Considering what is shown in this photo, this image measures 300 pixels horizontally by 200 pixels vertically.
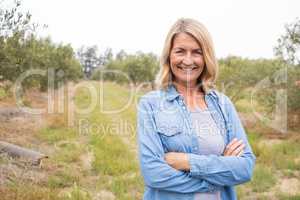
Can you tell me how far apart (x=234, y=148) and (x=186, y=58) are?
589 mm

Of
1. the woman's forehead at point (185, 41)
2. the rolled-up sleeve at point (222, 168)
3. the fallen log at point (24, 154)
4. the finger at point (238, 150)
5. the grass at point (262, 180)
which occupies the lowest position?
the grass at point (262, 180)

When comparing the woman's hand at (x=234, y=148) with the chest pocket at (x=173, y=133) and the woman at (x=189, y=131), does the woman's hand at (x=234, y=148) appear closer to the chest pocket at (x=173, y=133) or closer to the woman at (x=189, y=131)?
the woman at (x=189, y=131)

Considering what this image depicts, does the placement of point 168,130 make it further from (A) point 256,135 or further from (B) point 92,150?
(A) point 256,135

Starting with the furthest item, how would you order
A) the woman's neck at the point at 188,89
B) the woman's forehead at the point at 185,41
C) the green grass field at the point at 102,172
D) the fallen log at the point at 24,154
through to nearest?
1. the fallen log at the point at 24,154
2. the green grass field at the point at 102,172
3. the woman's neck at the point at 188,89
4. the woman's forehead at the point at 185,41

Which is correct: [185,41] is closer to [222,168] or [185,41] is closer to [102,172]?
[222,168]

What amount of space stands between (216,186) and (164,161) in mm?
326

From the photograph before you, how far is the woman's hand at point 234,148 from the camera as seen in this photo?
221cm

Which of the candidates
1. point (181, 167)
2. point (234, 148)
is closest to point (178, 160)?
point (181, 167)

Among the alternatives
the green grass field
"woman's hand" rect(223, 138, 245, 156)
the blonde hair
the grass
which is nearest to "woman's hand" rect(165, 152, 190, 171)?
"woman's hand" rect(223, 138, 245, 156)

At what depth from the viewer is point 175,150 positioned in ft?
6.96

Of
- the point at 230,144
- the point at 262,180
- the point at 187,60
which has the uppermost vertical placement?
the point at 187,60

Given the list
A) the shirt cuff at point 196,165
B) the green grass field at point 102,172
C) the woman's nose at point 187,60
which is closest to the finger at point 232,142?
the shirt cuff at point 196,165

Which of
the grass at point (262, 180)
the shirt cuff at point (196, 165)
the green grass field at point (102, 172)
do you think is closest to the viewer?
the shirt cuff at point (196, 165)

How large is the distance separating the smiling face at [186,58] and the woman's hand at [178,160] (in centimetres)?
46
